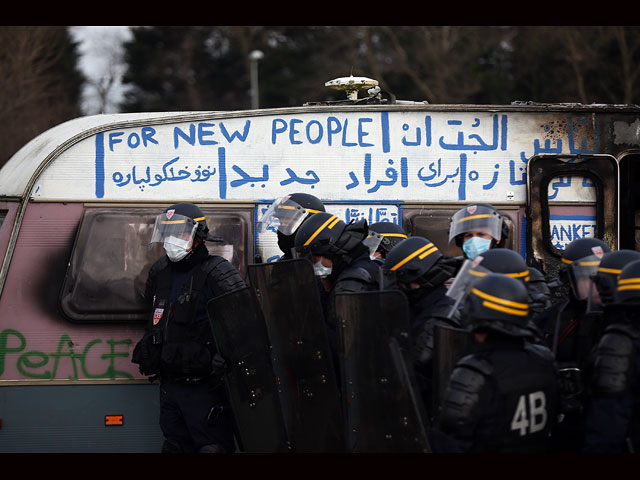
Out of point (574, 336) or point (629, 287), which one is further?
point (574, 336)

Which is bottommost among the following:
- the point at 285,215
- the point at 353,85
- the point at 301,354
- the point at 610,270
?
the point at 301,354

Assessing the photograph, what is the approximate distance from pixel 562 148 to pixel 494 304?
3287 millimetres

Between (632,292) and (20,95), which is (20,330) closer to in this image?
(632,292)

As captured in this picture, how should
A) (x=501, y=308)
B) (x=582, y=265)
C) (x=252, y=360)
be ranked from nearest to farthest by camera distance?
(x=501, y=308), (x=582, y=265), (x=252, y=360)

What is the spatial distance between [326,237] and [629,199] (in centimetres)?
304

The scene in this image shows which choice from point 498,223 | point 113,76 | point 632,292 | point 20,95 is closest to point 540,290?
point 498,223

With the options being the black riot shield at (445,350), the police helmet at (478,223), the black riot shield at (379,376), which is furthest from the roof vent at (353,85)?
the black riot shield at (445,350)

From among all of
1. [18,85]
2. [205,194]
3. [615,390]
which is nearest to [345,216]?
[205,194]

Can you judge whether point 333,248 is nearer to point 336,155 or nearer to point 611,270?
point 336,155

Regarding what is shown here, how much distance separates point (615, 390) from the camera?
14.2ft

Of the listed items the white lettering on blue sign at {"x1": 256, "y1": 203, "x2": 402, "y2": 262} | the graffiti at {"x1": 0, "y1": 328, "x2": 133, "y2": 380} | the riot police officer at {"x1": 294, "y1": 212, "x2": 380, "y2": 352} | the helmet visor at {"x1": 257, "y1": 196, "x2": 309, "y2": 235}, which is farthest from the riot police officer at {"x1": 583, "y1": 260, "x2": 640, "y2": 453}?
the graffiti at {"x1": 0, "y1": 328, "x2": 133, "y2": 380}

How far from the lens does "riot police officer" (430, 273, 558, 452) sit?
13.4ft

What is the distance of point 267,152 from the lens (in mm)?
6941

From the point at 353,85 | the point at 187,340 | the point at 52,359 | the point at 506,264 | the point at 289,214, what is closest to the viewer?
the point at 506,264
